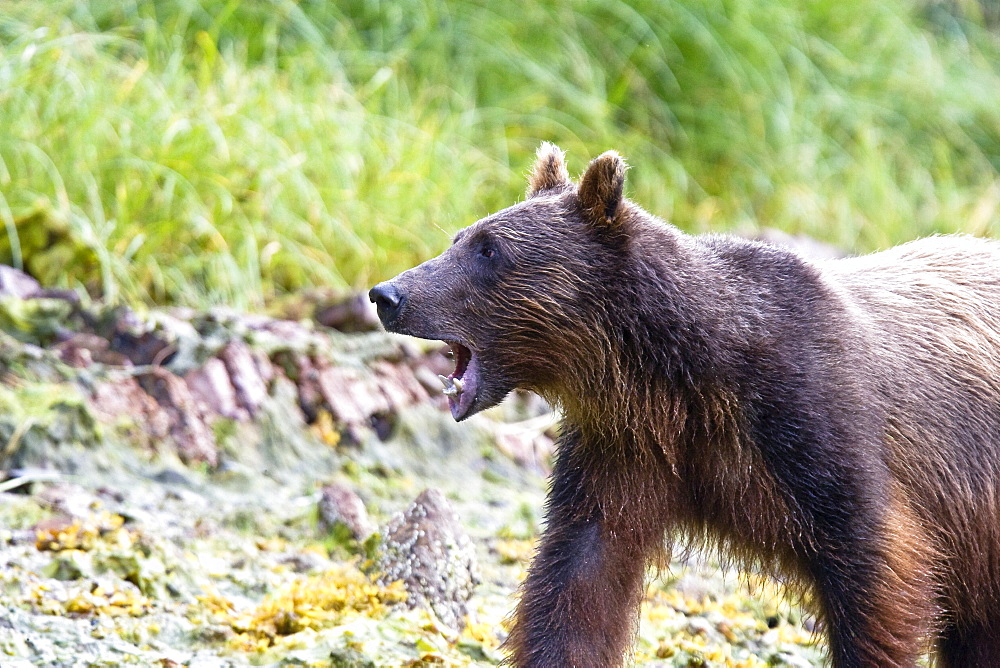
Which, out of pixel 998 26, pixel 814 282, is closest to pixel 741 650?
pixel 814 282

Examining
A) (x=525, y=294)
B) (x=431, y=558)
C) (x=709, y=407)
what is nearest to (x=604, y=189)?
(x=525, y=294)

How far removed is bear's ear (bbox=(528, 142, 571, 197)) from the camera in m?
4.25

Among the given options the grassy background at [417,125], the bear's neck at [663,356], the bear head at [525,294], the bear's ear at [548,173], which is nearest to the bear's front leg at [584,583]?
the bear's neck at [663,356]

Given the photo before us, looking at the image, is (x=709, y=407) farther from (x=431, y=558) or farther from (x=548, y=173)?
(x=431, y=558)

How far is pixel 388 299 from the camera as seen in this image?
12.3 feet

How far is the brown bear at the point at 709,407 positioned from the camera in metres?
3.63

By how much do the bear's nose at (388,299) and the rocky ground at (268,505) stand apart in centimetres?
103

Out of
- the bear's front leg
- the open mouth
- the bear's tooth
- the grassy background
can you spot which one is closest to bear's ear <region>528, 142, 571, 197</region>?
the open mouth

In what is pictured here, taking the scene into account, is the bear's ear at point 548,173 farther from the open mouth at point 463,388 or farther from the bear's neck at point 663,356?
the open mouth at point 463,388

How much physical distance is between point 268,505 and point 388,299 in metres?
2.27

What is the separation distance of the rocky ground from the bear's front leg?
241 millimetres

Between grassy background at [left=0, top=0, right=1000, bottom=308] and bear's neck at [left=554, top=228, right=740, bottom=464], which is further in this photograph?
grassy background at [left=0, top=0, right=1000, bottom=308]

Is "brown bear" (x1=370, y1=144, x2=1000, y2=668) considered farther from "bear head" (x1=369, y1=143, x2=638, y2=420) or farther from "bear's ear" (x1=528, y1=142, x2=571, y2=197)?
"bear's ear" (x1=528, y1=142, x2=571, y2=197)

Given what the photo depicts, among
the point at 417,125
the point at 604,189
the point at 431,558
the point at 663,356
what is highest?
the point at 604,189
